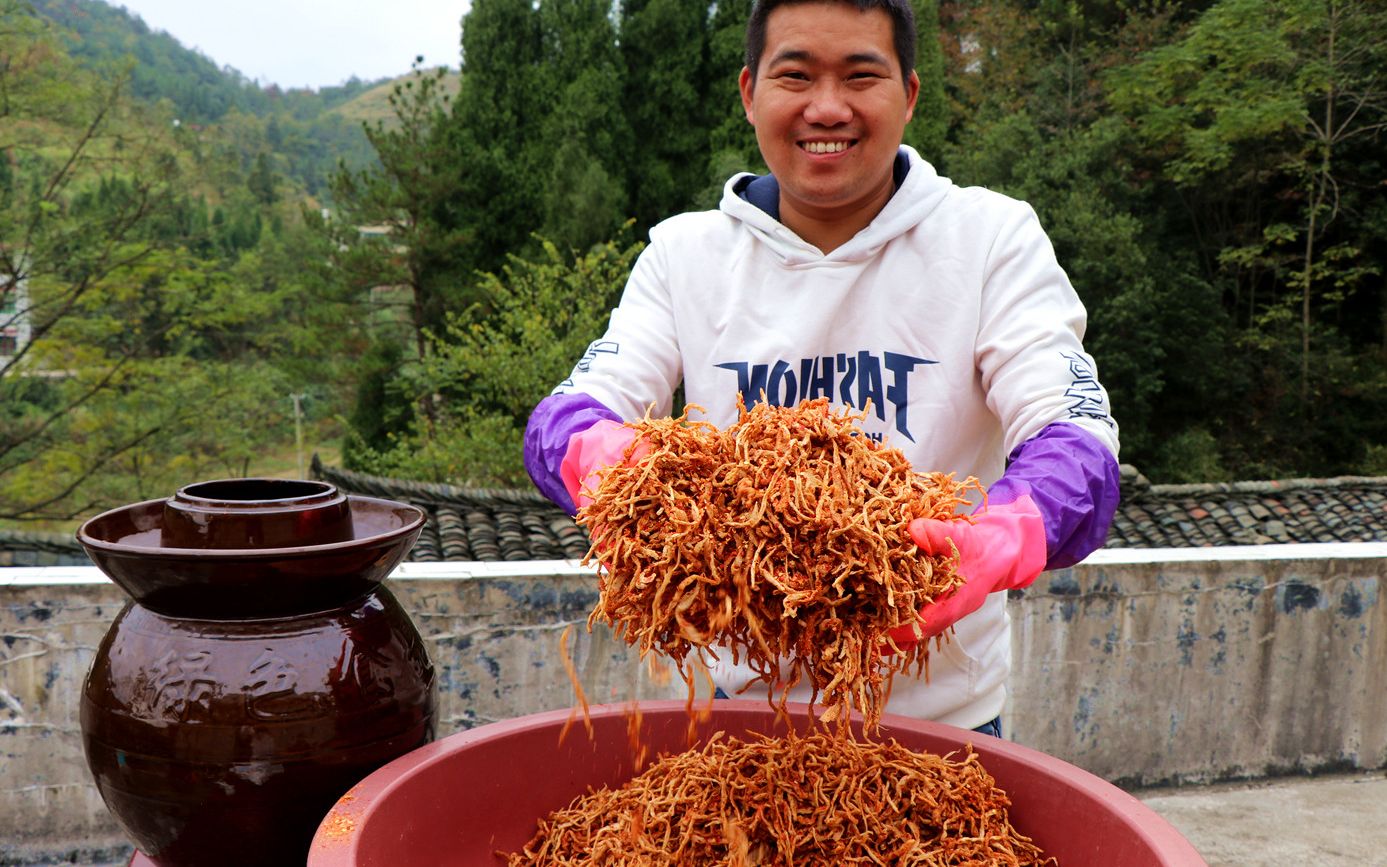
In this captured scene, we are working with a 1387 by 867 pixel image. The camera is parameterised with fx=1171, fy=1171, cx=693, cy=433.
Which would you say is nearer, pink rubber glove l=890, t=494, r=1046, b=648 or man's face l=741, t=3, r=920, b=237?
pink rubber glove l=890, t=494, r=1046, b=648

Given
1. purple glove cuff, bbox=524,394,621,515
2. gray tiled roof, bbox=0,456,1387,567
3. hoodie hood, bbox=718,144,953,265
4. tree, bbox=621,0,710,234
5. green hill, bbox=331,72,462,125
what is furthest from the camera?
green hill, bbox=331,72,462,125

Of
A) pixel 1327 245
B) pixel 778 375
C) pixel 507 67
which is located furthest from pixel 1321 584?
pixel 507 67

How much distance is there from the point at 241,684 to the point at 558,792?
45 centimetres

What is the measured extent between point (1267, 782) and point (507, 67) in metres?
16.6

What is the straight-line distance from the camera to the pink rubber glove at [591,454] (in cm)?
157

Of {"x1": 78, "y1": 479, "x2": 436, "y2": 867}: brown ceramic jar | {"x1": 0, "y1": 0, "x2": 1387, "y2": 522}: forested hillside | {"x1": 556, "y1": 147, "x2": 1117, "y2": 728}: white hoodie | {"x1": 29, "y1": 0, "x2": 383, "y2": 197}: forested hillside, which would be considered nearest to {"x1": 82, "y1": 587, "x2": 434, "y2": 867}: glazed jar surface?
{"x1": 78, "y1": 479, "x2": 436, "y2": 867}: brown ceramic jar

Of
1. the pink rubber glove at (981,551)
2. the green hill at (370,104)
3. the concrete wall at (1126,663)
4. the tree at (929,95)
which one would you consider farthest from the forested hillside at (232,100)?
the pink rubber glove at (981,551)

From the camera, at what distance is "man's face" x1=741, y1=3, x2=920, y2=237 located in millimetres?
1713

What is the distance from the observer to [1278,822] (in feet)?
13.7

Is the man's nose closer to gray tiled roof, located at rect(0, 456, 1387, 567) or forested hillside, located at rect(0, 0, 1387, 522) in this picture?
gray tiled roof, located at rect(0, 456, 1387, 567)

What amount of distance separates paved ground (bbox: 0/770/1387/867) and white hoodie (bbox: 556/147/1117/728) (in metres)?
2.65

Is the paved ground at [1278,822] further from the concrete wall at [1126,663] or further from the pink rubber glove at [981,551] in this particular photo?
the pink rubber glove at [981,551]

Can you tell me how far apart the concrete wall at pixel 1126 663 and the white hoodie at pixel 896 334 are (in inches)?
76.6

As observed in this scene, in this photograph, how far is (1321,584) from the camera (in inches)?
166
